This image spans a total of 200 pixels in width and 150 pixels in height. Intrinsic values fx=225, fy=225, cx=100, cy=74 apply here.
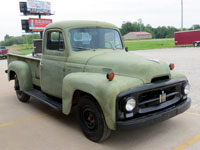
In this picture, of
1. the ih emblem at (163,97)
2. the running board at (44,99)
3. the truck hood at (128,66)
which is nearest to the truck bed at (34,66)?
the running board at (44,99)

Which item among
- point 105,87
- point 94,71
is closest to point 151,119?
point 105,87

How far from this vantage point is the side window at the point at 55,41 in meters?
4.52

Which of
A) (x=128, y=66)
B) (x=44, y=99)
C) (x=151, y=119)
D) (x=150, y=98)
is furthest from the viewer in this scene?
(x=44, y=99)

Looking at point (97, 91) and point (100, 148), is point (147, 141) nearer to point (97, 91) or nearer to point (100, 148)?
point (100, 148)

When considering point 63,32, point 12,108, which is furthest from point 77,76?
point 12,108

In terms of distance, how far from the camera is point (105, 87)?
3.17m

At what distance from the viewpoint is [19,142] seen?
3736 mm

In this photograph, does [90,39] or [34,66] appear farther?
[34,66]

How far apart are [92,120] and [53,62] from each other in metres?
1.65

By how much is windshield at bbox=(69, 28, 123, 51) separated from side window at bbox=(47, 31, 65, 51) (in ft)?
0.87

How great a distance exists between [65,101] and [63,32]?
1.38 meters

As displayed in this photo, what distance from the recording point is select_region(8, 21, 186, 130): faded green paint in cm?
319

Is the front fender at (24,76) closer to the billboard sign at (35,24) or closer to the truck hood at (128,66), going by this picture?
the truck hood at (128,66)

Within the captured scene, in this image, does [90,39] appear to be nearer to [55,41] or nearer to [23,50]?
[55,41]
